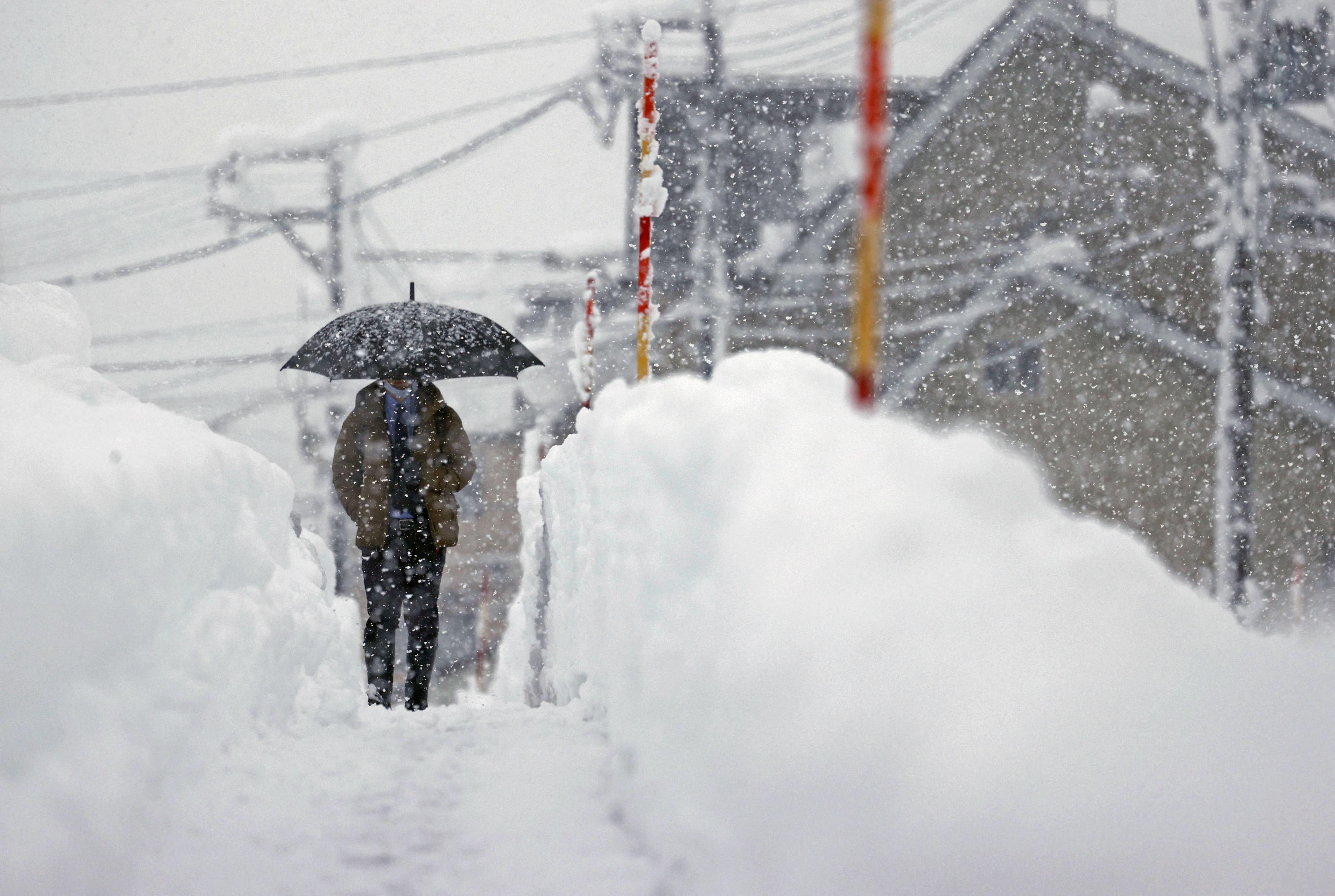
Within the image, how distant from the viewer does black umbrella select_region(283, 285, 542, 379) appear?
564 centimetres

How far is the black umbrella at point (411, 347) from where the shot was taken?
5.64 metres

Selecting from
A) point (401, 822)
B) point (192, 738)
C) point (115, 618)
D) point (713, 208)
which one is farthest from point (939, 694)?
point (713, 208)

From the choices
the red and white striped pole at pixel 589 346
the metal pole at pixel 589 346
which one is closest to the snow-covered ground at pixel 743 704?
the metal pole at pixel 589 346

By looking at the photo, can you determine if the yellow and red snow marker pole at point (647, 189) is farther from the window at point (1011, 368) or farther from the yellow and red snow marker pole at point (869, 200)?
the window at point (1011, 368)

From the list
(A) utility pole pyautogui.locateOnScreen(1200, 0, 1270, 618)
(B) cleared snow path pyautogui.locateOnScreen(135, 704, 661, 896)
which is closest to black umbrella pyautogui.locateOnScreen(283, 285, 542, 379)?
(B) cleared snow path pyautogui.locateOnScreen(135, 704, 661, 896)

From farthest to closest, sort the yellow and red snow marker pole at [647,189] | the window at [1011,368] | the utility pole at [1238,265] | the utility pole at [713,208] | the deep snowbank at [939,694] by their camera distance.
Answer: the window at [1011,368], the utility pole at [713,208], the utility pole at [1238,265], the yellow and red snow marker pole at [647,189], the deep snowbank at [939,694]

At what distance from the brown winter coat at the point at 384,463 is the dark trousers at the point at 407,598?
0.21ft

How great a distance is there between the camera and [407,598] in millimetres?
5359

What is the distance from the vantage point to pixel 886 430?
2496mm

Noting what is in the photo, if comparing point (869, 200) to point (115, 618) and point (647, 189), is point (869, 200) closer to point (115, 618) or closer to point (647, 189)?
point (115, 618)

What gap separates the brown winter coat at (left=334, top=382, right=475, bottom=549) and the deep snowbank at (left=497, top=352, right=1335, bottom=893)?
266cm

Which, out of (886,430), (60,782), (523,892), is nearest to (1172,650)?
(886,430)

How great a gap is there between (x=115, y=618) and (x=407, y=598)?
8.64 ft

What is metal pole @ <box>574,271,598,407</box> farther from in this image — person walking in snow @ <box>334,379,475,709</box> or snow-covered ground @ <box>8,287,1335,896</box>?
snow-covered ground @ <box>8,287,1335,896</box>
